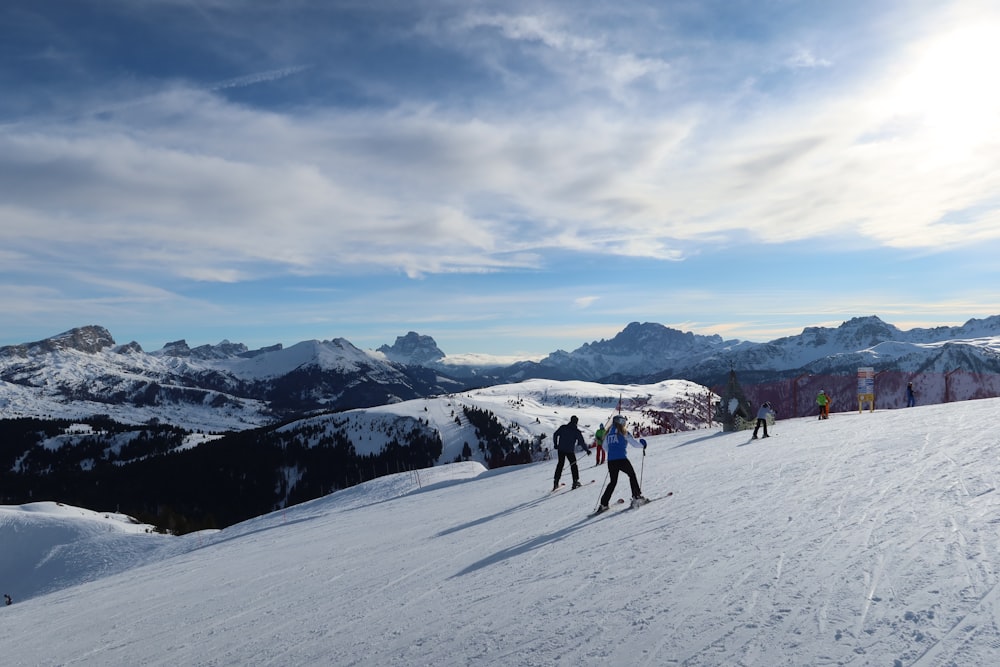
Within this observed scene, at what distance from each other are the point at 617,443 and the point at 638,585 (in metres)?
6.36

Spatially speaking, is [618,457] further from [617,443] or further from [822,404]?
[822,404]

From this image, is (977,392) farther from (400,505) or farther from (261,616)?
(261,616)

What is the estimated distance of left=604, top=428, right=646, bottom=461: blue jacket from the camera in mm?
14047

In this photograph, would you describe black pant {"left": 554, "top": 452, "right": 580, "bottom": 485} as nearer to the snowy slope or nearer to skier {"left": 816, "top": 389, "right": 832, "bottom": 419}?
the snowy slope

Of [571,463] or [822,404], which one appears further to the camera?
[822,404]

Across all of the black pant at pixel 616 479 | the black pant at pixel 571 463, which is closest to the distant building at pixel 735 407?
the black pant at pixel 571 463

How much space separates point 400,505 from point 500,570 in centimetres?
1602

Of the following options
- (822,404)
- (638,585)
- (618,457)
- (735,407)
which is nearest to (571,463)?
(618,457)

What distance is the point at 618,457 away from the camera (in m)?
14.0

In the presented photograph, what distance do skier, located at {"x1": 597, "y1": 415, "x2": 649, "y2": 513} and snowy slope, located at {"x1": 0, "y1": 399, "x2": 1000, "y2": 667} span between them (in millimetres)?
600

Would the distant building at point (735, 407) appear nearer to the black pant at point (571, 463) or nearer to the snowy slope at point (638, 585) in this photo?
the snowy slope at point (638, 585)

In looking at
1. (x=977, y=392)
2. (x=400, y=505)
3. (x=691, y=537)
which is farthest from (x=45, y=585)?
(x=977, y=392)

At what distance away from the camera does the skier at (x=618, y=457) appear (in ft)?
45.4

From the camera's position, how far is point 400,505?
25.2 metres
